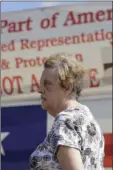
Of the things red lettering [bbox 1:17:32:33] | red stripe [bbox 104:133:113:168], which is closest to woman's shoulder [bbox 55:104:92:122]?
red stripe [bbox 104:133:113:168]

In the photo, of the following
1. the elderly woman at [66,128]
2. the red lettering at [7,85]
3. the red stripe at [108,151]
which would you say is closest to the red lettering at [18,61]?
the red lettering at [7,85]

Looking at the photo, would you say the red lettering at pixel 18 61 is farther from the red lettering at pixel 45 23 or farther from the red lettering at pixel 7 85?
the red lettering at pixel 45 23

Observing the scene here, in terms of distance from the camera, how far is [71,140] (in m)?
1.57

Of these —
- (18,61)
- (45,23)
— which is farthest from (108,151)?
(45,23)

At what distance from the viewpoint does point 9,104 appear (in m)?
3.51

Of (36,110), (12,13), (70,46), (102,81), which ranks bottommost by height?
(36,110)

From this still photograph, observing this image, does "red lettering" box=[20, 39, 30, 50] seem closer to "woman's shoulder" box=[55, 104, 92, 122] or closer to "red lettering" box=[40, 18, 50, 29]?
"red lettering" box=[40, 18, 50, 29]

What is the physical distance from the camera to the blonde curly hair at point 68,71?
1.69 meters

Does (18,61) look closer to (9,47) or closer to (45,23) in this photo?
(9,47)

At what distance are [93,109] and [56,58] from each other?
1.67m

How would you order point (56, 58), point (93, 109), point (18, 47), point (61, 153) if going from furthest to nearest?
point (18, 47) → point (93, 109) → point (56, 58) → point (61, 153)

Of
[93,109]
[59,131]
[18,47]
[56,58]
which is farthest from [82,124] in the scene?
[18,47]

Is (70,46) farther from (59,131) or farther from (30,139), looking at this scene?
(59,131)

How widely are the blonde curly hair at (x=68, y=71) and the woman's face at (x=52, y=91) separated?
2cm
